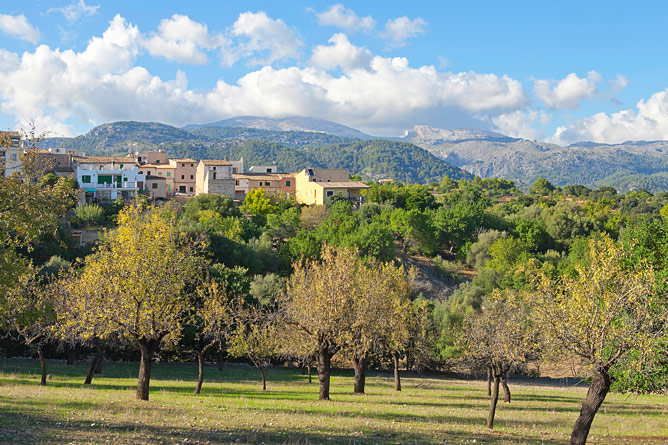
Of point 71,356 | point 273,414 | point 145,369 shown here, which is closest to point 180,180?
point 71,356

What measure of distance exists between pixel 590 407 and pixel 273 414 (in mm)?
10809

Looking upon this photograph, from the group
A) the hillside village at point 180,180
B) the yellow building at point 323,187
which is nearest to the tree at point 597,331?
the hillside village at point 180,180

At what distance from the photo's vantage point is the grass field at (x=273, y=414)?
54.1ft

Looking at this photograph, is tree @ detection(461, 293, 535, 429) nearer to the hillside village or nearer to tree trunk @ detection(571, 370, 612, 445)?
tree trunk @ detection(571, 370, 612, 445)

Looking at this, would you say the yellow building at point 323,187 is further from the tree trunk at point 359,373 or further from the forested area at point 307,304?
the tree trunk at point 359,373

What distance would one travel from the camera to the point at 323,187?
350ft

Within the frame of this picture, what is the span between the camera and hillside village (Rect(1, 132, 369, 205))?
302 ft

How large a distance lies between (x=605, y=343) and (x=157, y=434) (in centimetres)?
1370

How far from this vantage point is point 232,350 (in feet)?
116

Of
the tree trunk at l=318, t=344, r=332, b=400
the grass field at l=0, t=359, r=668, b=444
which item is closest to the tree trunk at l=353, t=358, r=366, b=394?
the grass field at l=0, t=359, r=668, b=444

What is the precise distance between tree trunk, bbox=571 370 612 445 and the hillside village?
262ft

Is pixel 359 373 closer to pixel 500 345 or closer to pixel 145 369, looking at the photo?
pixel 500 345

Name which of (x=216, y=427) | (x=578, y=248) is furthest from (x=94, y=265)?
(x=578, y=248)

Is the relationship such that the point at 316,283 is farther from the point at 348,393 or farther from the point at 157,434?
the point at 157,434
